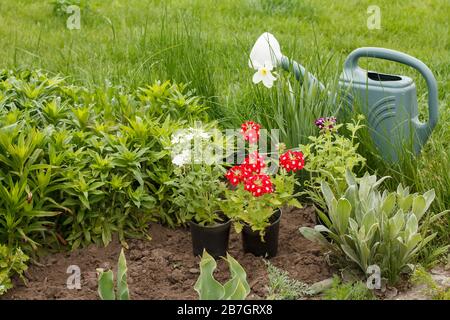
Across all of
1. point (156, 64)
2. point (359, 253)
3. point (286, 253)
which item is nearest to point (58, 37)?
point (156, 64)

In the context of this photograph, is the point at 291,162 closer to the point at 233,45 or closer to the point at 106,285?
the point at 106,285

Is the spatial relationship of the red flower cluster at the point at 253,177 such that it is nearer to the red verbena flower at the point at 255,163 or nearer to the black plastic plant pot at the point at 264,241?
the red verbena flower at the point at 255,163

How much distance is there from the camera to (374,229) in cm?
283

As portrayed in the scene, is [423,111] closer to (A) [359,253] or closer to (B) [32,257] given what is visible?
(A) [359,253]

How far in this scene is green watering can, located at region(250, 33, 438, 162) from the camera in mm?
3600

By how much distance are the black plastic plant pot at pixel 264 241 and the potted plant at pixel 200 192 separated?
0.30ft

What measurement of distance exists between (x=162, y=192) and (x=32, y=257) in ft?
2.14

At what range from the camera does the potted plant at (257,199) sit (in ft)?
9.84

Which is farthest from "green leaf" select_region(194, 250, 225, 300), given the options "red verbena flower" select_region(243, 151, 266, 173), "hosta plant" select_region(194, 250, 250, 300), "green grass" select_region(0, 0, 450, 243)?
"green grass" select_region(0, 0, 450, 243)

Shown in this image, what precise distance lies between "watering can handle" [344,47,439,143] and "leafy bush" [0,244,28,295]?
1971 millimetres

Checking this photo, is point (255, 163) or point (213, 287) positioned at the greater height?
point (255, 163)

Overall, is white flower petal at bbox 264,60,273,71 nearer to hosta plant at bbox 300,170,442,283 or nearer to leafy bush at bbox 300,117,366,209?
leafy bush at bbox 300,117,366,209

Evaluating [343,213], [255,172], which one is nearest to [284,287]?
[343,213]

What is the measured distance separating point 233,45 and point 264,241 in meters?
2.66
